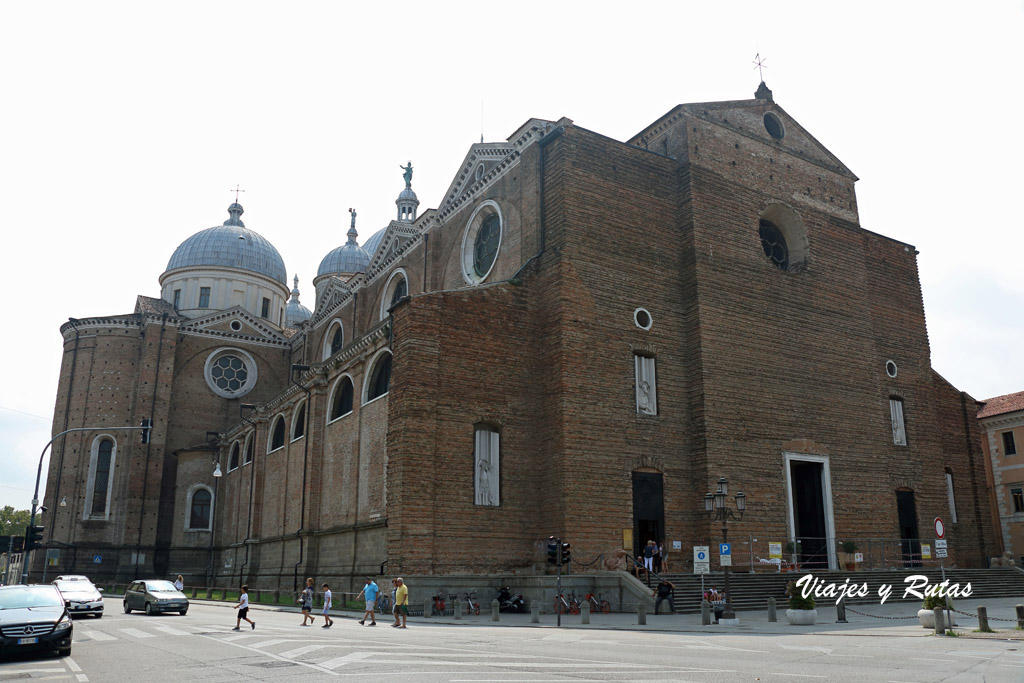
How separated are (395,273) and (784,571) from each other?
2039cm

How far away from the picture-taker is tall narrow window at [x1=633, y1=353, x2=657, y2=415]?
25781 mm

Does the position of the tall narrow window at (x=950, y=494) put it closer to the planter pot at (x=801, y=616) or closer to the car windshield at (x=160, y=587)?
the planter pot at (x=801, y=616)

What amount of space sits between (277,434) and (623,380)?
19162 millimetres

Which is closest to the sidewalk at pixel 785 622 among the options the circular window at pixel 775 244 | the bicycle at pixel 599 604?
the bicycle at pixel 599 604

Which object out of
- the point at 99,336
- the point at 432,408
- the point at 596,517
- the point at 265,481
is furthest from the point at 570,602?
the point at 99,336

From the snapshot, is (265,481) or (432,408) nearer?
(432,408)

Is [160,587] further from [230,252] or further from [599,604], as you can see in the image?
[230,252]

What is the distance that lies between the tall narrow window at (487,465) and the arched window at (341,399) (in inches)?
311

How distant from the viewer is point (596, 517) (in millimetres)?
23422

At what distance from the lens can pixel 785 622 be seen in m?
18.8

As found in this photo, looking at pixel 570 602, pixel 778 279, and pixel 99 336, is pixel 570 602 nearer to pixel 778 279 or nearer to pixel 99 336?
pixel 778 279

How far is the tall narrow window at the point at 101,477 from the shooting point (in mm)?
43719

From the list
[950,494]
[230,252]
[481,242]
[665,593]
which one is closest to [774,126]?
[481,242]

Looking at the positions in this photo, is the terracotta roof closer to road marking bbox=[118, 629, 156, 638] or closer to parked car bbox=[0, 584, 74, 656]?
road marking bbox=[118, 629, 156, 638]
